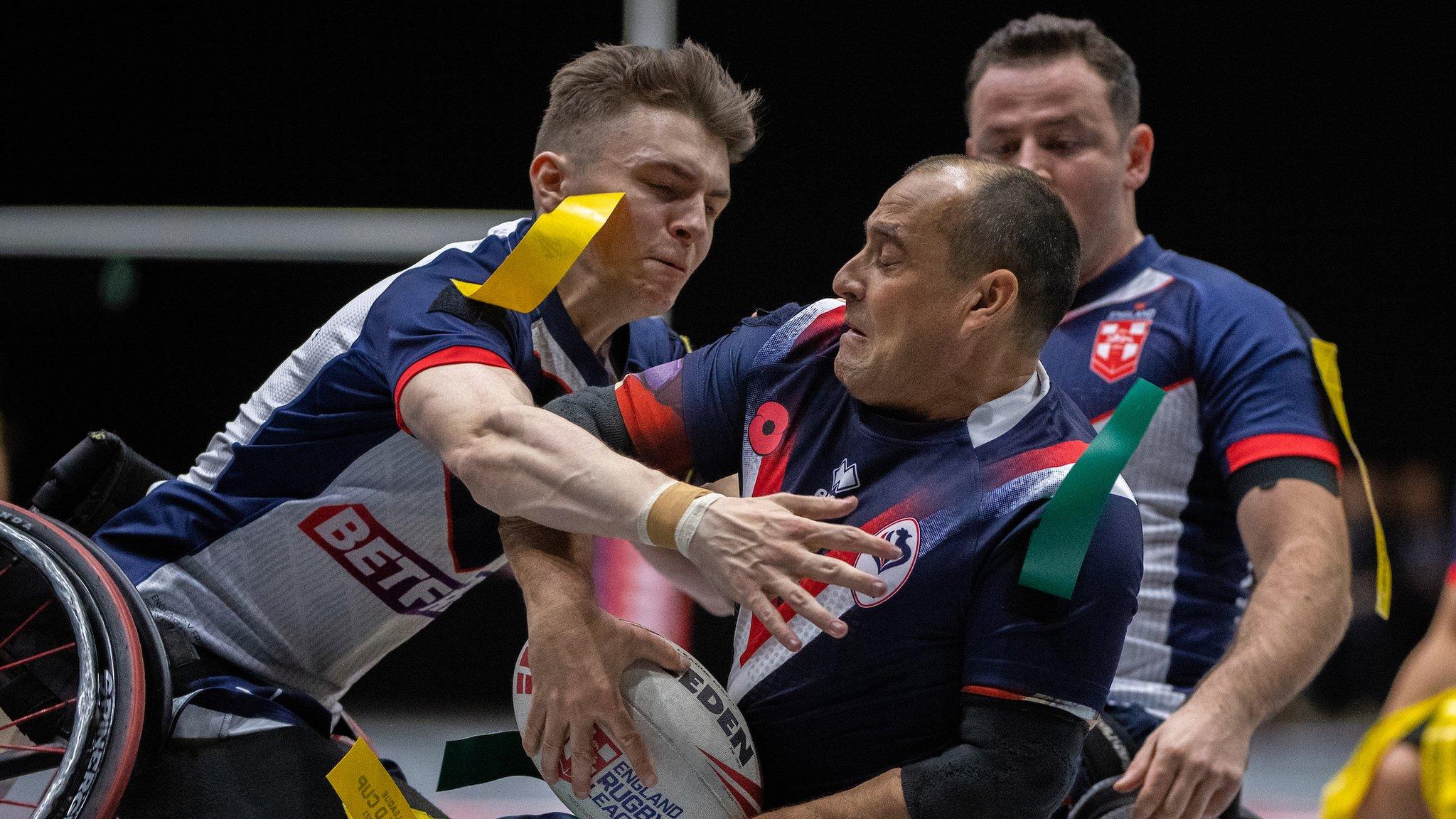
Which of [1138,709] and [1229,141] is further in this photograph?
[1229,141]

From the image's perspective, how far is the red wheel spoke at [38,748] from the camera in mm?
2031

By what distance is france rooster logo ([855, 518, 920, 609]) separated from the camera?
1751mm

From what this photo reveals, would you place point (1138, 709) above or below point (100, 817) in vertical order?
below

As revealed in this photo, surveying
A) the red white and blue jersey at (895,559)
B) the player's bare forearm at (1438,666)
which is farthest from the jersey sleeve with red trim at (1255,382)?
the red white and blue jersey at (895,559)

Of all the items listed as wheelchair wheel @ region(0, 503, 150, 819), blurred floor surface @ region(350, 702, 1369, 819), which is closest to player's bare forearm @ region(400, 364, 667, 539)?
wheelchair wheel @ region(0, 503, 150, 819)

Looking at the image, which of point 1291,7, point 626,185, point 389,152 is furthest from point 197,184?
point 1291,7

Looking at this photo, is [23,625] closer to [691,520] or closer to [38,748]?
[38,748]

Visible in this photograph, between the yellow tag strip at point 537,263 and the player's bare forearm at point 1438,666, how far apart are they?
4.54 feet

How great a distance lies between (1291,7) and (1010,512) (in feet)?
Answer: 21.1

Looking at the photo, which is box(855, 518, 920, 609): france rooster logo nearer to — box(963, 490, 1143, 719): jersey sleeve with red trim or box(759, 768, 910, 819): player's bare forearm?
box(963, 490, 1143, 719): jersey sleeve with red trim

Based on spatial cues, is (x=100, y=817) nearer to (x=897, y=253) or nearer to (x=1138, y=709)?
(x=897, y=253)

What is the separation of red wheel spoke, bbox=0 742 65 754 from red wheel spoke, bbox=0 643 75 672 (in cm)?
12

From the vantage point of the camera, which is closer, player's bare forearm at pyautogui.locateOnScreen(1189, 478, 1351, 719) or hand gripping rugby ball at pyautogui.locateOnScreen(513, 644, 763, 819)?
hand gripping rugby ball at pyautogui.locateOnScreen(513, 644, 763, 819)

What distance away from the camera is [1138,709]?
8.47ft
